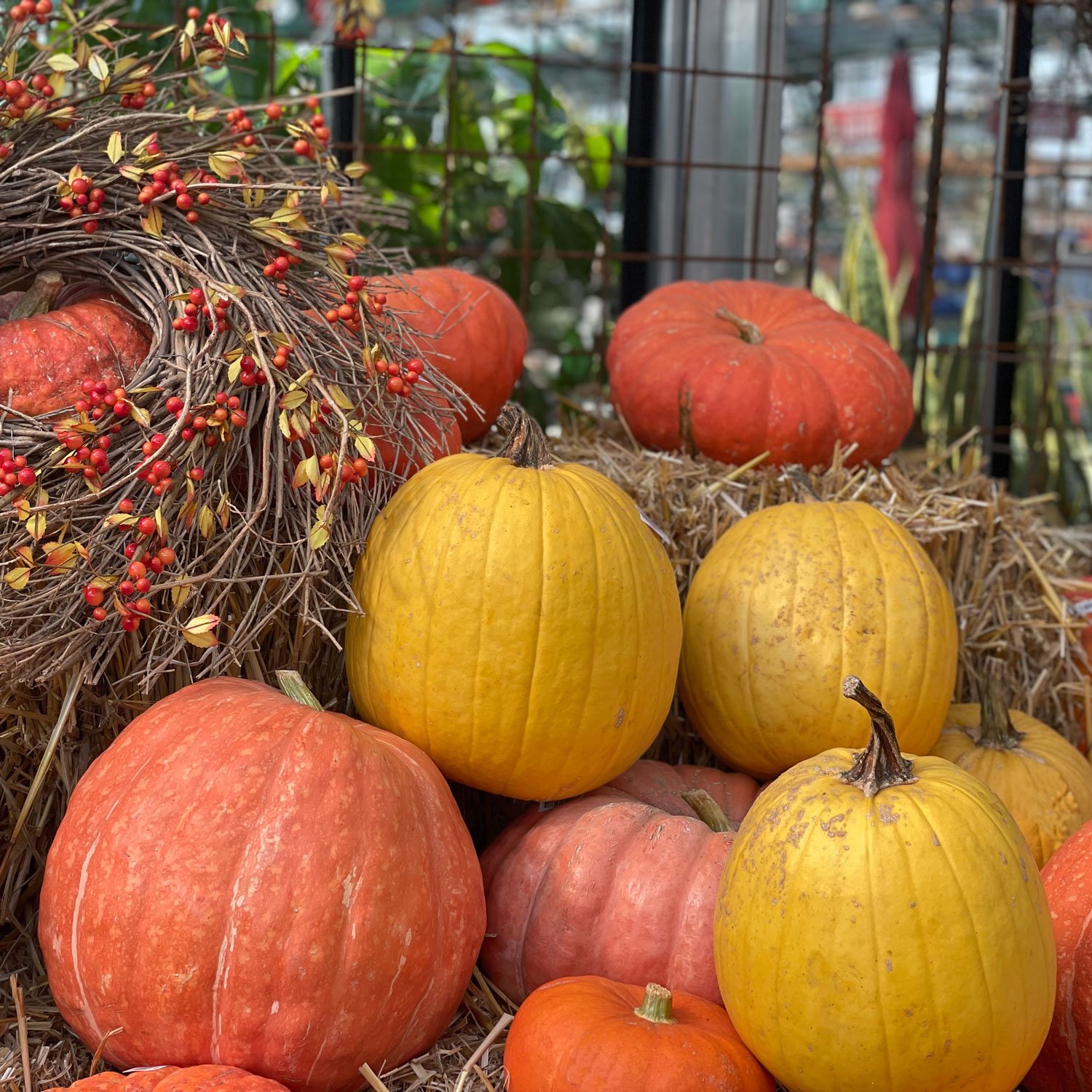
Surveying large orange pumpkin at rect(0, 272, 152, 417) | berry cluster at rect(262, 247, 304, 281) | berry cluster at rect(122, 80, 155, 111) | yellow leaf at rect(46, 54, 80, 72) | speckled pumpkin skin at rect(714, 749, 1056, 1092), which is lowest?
speckled pumpkin skin at rect(714, 749, 1056, 1092)

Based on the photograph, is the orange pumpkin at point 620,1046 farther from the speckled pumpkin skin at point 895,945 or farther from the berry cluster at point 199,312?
the berry cluster at point 199,312

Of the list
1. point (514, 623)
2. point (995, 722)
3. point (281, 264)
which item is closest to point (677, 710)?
point (995, 722)

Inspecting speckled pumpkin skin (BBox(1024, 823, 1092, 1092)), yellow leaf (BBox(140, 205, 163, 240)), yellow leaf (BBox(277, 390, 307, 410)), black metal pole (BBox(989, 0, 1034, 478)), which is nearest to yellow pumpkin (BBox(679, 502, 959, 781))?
speckled pumpkin skin (BBox(1024, 823, 1092, 1092))

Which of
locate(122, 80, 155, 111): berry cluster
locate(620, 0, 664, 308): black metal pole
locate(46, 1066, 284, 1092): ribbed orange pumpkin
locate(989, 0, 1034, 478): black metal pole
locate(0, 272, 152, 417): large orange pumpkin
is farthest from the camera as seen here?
locate(989, 0, 1034, 478): black metal pole

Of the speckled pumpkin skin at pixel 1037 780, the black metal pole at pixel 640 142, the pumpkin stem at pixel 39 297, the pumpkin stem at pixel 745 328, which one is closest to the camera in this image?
the pumpkin stem at pixel 39 297

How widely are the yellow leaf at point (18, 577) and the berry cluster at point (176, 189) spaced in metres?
0.52

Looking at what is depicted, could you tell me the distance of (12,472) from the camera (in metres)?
1.49

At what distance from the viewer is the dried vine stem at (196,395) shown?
1.54m

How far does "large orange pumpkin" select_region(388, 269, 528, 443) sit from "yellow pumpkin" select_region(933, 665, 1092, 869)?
0.99m

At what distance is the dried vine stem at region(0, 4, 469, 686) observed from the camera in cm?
154

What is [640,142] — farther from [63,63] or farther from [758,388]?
[63,63]

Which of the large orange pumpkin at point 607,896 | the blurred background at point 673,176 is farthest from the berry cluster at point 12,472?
the blurred background at point 673,176

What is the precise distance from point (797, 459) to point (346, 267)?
1000mm

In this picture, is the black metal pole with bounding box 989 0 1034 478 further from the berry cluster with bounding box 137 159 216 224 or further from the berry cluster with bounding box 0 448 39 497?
the berry cluster with bounding box 0 448 39 497
